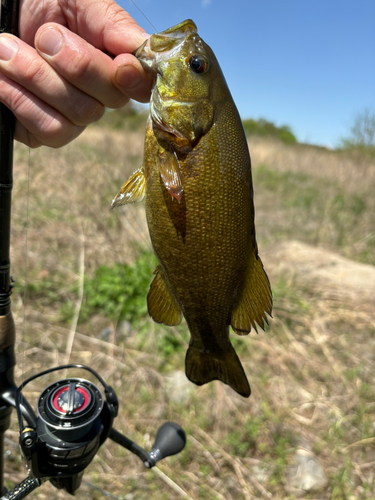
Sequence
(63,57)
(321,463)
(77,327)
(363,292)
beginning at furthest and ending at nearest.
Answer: (363,292), (77,327), (321,463), (63,57)

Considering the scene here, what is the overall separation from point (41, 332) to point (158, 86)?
3020mm

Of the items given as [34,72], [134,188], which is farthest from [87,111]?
[134,188]

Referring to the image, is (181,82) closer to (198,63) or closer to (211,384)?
(198,63)

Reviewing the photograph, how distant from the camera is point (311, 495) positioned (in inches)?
97.1

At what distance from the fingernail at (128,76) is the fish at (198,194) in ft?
0.17

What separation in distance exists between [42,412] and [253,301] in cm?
92

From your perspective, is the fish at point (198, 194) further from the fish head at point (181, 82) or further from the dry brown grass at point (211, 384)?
the dry brown grass at point (211, 384)

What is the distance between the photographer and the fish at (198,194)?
1.20 metres

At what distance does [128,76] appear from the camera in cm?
134

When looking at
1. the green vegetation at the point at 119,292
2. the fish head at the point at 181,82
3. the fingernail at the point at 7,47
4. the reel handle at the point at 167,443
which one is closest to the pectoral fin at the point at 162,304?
the fish head at the point at 181,82

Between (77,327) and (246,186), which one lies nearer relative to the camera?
(246,186)

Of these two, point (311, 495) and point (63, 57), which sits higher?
point (63, 57)

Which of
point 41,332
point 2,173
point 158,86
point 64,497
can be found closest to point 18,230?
point 41,332

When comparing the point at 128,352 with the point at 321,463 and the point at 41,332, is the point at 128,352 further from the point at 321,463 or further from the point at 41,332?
the point at 321,463
